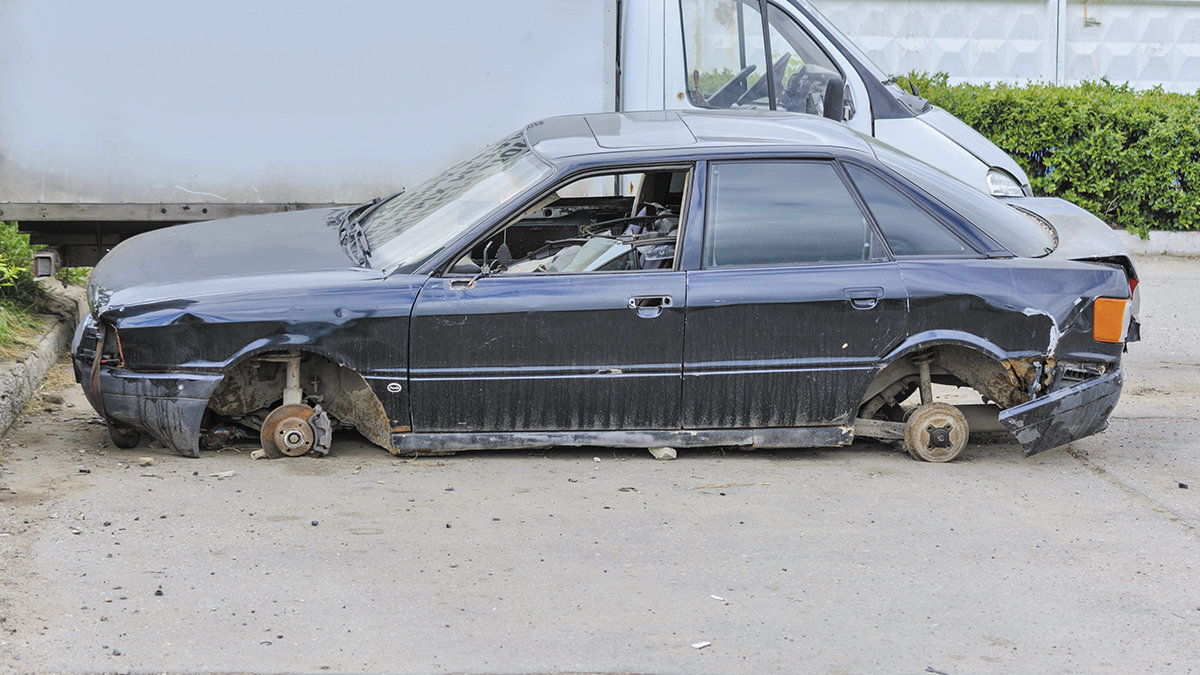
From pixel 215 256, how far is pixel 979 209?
360cm

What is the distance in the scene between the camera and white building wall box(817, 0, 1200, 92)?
1463 centimetres

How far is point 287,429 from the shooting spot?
532cm

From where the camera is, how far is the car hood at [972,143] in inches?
307

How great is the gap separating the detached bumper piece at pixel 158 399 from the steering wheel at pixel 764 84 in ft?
14.5

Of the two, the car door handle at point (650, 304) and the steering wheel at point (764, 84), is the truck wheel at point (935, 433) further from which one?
the steering wheel at point (764, 84)

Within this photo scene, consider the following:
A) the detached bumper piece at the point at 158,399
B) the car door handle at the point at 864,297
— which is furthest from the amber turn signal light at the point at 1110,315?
the detached bumper piece at the point at 158,399

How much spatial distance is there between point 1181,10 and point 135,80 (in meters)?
13.1

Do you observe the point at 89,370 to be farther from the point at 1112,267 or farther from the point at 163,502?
the point at 1112,267

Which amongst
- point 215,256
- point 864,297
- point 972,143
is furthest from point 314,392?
point 972,143

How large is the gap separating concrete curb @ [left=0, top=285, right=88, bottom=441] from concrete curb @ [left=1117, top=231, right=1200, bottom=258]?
9611mm

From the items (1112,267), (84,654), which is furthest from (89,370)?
(1112,267)

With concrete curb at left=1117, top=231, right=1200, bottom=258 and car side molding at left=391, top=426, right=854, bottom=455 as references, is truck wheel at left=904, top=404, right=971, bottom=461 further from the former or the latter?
concrete curb at left=1117, top=231, right=1200, bottom=258

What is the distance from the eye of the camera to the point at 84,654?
11.7 feet

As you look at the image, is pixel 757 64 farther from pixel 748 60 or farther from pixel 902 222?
pixel 902 222
